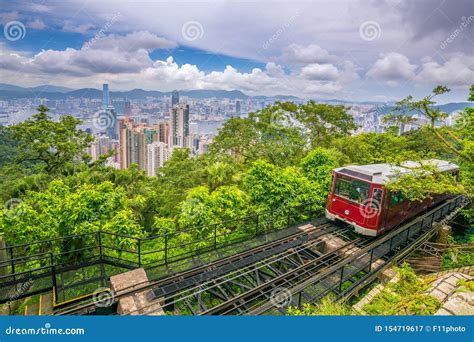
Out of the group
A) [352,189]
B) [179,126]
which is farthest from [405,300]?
[179,126]

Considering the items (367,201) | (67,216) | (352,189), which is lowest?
(67,216)

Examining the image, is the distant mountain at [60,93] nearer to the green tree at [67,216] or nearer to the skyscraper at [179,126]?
the skyscraper at [179,126]

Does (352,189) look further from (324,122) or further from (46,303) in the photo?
(324,122)

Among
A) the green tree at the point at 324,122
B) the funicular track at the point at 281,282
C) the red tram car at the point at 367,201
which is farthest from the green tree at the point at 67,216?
the green tree at the point at 324,122

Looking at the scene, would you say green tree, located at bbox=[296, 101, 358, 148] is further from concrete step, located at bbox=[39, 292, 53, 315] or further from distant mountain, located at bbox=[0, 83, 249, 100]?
distant mountain, located at bbox=[0, 83, 249, 100]

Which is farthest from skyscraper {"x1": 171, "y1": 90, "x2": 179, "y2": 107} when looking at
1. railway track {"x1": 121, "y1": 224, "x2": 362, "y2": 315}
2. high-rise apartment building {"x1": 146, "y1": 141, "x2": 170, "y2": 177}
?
railway track {"x1": 121, "y1": 224, "x2": 362, "y2": 315}

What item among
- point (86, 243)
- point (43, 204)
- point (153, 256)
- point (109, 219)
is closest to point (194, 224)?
point (153, 256)

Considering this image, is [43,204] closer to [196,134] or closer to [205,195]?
[205,195]

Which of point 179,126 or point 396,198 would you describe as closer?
point 396,198
